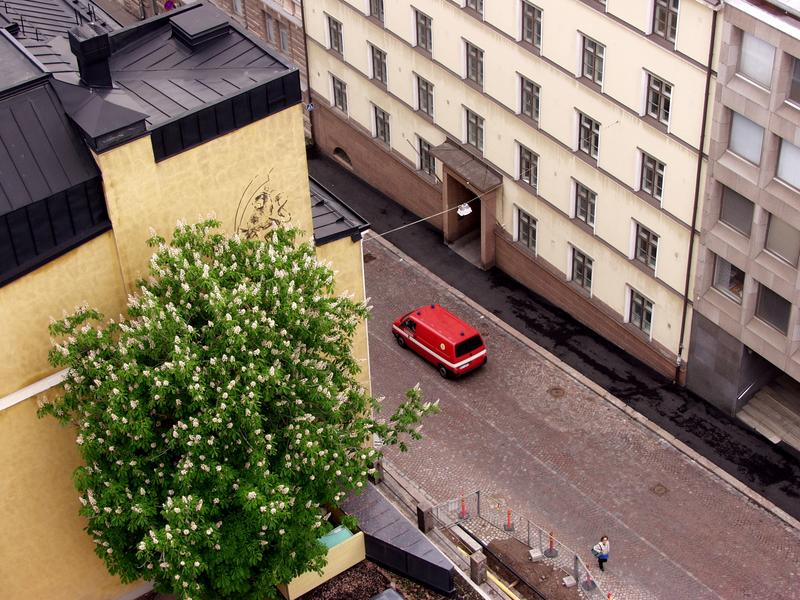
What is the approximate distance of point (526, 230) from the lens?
6209 centimetres

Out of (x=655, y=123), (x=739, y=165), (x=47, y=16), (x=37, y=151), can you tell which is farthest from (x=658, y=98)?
(x=37, y=151)

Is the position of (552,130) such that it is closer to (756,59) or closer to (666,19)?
(666,19)

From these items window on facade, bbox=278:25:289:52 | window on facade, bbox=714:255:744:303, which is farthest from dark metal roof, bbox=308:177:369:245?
window on facade, bbox=278:25:289:52

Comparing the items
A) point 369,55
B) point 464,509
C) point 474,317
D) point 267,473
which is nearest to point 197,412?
point 267,473

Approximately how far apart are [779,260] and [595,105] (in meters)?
10.2

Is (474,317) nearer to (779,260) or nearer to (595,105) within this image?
(595,105)

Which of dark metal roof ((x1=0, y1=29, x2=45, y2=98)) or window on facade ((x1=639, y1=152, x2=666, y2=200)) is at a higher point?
dark metal roof ((x1=0, y1=29, x2=45, y2=98))

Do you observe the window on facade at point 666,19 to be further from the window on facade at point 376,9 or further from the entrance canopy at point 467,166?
the window on facade at point 376,9

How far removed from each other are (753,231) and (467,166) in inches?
656

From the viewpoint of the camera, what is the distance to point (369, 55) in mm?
66125

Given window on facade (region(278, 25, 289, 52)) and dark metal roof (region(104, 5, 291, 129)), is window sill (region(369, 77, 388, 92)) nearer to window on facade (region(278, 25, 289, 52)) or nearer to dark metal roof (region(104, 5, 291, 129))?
window on facade (region(278, 25, 289, 52))

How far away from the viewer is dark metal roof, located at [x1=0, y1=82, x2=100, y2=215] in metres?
33.8

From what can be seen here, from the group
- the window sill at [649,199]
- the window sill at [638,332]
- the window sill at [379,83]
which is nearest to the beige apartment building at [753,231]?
the window sill at [638,332]

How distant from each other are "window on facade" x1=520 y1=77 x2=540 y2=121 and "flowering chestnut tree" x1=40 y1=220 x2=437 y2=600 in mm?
23351
